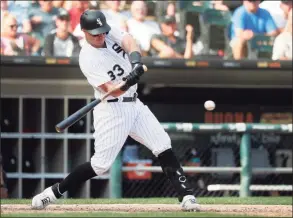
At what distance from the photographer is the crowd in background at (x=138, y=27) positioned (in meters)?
12.3

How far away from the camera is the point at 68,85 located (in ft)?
41.8

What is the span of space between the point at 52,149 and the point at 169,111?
5.46ft

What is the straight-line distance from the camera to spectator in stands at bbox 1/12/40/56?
1223cm

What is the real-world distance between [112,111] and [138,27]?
17.3ft

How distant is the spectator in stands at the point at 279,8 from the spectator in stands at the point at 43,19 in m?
2.83

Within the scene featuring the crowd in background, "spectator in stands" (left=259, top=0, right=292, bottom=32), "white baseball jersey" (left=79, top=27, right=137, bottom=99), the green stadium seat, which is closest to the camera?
"white baseball jersey" (left=79, top=27, right=137, bottom=99)

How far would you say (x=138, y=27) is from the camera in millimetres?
12664

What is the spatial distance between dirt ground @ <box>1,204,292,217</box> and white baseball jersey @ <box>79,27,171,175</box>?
500mm

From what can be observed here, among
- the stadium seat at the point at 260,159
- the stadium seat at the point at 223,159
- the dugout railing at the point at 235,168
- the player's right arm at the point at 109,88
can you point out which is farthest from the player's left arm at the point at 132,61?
the stadium seat at the point at 260,159

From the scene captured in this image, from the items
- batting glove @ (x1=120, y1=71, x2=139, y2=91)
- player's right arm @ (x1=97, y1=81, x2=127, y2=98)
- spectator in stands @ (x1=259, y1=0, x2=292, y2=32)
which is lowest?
spectator in stands @ (x1=259, y1=0, x2=292, y2=32)

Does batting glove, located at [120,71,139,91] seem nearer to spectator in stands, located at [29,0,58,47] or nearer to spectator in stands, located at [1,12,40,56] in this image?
spectator in stands, located at [1,12,40,56]

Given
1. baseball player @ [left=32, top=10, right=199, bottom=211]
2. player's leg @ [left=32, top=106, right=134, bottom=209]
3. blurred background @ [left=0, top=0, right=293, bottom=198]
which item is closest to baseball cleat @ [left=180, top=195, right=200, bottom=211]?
baseball player @ [left=32, top=10, right=199, bottom=211]

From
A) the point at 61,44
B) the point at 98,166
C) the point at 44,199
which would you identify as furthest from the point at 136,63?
the point at 61,44

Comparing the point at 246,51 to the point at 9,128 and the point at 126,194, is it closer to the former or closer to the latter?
the point at 126,194
